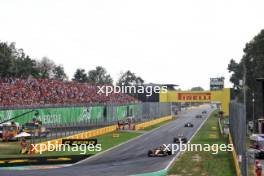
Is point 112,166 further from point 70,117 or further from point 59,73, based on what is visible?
point 59,73

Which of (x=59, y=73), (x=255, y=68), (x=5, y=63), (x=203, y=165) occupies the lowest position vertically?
(x=203, y=165)

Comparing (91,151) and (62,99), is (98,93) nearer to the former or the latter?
(62,99)

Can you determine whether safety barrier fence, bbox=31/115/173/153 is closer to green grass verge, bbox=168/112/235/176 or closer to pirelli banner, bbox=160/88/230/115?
pirelli banner, bbox=160/88/230/115

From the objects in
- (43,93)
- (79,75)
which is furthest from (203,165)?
(79,75)

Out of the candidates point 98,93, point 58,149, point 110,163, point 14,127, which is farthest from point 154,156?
point 98,93

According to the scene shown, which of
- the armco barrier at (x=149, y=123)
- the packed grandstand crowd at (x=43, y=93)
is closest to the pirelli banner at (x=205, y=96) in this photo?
the armco barrier at (x=149, y=123)

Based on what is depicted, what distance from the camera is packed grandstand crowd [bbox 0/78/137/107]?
2288 inches

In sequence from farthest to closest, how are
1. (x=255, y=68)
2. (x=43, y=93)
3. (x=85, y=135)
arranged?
(x=255, y=68) → (x=43, y=93) → (x=85, y=135)

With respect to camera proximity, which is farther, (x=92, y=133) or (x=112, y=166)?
(x=92, y=133)

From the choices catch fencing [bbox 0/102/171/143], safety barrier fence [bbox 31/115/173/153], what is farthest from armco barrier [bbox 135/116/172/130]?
catch fencing [bbox 0/102/171/143]

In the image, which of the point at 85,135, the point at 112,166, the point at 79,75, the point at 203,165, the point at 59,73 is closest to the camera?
the point at 203,165

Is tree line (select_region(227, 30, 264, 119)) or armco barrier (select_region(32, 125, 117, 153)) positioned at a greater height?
tree line (select_region(227, 30, 264, 119))

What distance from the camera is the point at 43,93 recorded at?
218ft

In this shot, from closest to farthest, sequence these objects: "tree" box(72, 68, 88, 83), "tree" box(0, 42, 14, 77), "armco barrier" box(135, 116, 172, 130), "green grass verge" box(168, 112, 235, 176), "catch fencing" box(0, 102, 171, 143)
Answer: "green grass verge" box(168, 112, 235, 176) < "catch fencing" box(0, 102, 171, 143) < "armco barrier" box(135, 116, 172, 130) < "tree" box(0, 42, 14, 77) < "tree" box(72, 68, 88, 83)
